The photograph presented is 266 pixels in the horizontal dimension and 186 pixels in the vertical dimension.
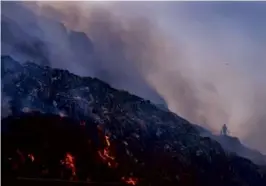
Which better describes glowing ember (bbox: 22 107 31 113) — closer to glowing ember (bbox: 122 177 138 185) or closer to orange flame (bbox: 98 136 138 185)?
orange flame (bbox: 98 136 138 185)

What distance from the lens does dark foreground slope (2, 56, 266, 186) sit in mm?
1787

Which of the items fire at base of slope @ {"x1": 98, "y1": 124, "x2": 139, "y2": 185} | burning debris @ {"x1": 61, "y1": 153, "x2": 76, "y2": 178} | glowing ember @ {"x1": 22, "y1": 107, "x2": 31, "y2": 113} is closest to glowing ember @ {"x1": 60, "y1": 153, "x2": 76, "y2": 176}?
burning debris @ {"x1": 61, "y1": 153, "x2": 76, "y2": 178}

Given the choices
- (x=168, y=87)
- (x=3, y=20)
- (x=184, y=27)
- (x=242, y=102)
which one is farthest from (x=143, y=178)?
(x=3, y=20)

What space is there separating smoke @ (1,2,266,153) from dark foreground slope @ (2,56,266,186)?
63 millimetres

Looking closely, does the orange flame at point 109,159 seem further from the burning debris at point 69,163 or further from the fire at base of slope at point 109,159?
the burning debris at point 69,163

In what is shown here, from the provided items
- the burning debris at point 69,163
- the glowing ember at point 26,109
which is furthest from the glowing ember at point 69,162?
the glowing ember at point 26,109

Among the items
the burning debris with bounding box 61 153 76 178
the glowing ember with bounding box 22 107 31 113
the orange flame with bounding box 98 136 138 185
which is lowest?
the burning debris with bounding box 61 153 76 178

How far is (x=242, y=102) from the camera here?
6.15 feet

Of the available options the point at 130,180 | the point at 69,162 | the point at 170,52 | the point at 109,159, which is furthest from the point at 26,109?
the point at 170,52

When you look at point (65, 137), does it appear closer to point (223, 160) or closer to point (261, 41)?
point (223, 160)

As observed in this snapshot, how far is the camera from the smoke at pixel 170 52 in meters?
1.85

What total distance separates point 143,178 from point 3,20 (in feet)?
2.80

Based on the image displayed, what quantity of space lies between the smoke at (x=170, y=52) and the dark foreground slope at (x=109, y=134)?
0.06 meters

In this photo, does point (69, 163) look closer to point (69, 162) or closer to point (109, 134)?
point (69, 162)
